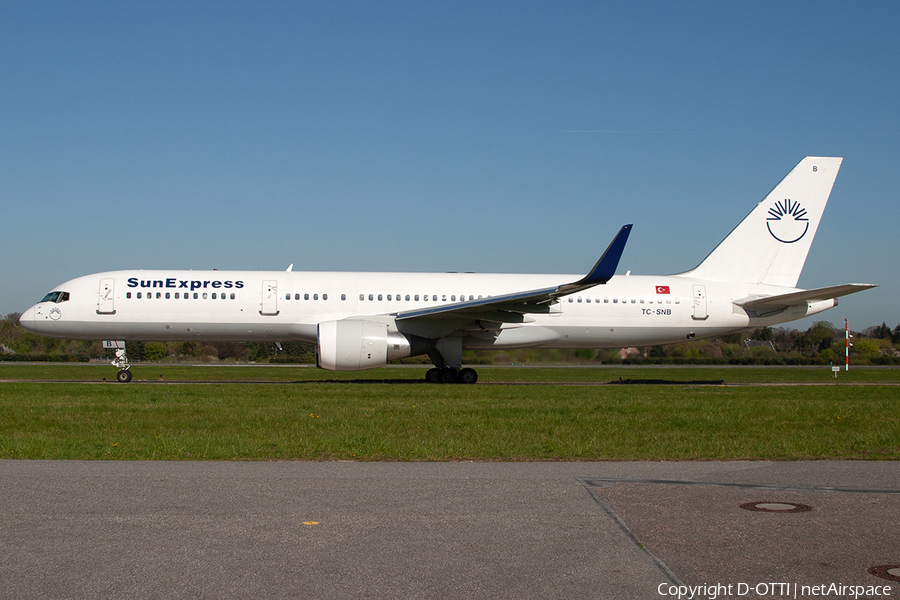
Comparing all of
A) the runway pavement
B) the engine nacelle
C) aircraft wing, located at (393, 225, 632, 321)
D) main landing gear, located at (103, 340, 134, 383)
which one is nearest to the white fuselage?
main landing gear, located at (103, 340, 134, 383)

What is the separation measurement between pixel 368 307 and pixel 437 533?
19307 millimetres

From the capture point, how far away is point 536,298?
22.1 metres

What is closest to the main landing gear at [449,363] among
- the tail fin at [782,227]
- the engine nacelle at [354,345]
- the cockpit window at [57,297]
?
the engine nacelle at [354,345]

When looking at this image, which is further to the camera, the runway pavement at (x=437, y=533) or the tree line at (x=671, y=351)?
the tree line at (x=671, y=351)

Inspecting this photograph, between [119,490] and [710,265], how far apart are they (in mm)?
23662

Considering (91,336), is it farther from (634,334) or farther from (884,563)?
(884,563)

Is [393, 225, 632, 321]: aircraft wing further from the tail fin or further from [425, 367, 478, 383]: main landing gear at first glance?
the tail fin

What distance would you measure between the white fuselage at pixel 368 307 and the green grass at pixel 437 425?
16.1ft

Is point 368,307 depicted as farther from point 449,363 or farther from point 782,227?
point 782,227

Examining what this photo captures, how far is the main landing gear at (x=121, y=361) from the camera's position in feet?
77.4

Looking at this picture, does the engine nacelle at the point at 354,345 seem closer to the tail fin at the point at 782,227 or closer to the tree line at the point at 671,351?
the tail fin at the point at 782,227

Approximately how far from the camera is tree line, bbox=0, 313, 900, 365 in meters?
44.4

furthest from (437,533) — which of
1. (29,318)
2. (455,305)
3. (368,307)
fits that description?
(29,318)

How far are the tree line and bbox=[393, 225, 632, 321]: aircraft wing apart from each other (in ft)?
47.4
